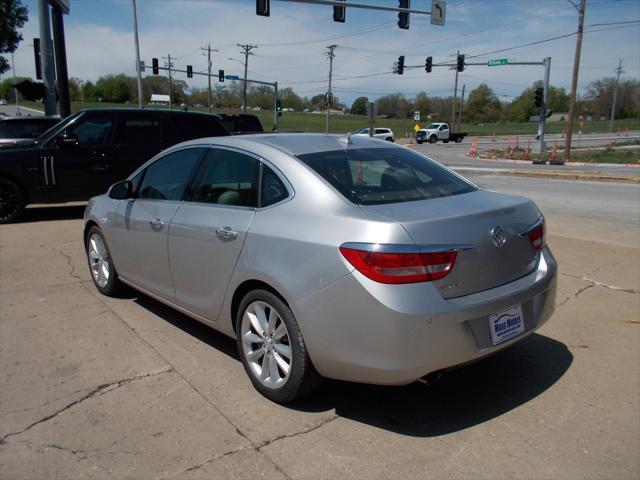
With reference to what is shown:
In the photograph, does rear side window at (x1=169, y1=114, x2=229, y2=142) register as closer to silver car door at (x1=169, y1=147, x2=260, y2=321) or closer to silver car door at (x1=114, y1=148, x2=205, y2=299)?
silver car door at (x1=114, y1=148, x2=205, y2=299)

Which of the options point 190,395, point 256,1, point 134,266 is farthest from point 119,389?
point 256,1

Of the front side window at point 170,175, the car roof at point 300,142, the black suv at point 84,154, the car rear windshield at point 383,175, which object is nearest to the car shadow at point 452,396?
the car rear windshield at point 383,175

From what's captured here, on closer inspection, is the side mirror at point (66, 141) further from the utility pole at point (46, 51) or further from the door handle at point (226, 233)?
the utility pole at point (46, 51)

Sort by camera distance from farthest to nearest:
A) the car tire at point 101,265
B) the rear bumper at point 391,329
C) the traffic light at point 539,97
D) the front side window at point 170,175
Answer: the traffic light at point 539,97 → the car tire at point 101,265 → the front side window at point 170,175 → the rear bumper at point 391,329

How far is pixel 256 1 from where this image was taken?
62.9 feet

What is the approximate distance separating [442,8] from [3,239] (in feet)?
64.1

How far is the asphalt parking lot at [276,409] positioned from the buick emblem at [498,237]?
1.03m

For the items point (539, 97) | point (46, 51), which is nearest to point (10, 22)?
point (46, 51)

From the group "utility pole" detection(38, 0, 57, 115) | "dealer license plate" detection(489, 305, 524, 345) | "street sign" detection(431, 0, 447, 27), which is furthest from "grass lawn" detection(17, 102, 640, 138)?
"dealer license plate" detection(489, 305, 524, 345)

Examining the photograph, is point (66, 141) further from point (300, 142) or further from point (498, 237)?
point (498, 237)

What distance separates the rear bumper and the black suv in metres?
7.62

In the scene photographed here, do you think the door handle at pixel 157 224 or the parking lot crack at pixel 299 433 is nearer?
the parking lot crack at pixel 299 433

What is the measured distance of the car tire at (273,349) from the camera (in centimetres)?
313

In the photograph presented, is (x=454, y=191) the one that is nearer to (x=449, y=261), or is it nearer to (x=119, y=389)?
(x=449, y=261)
